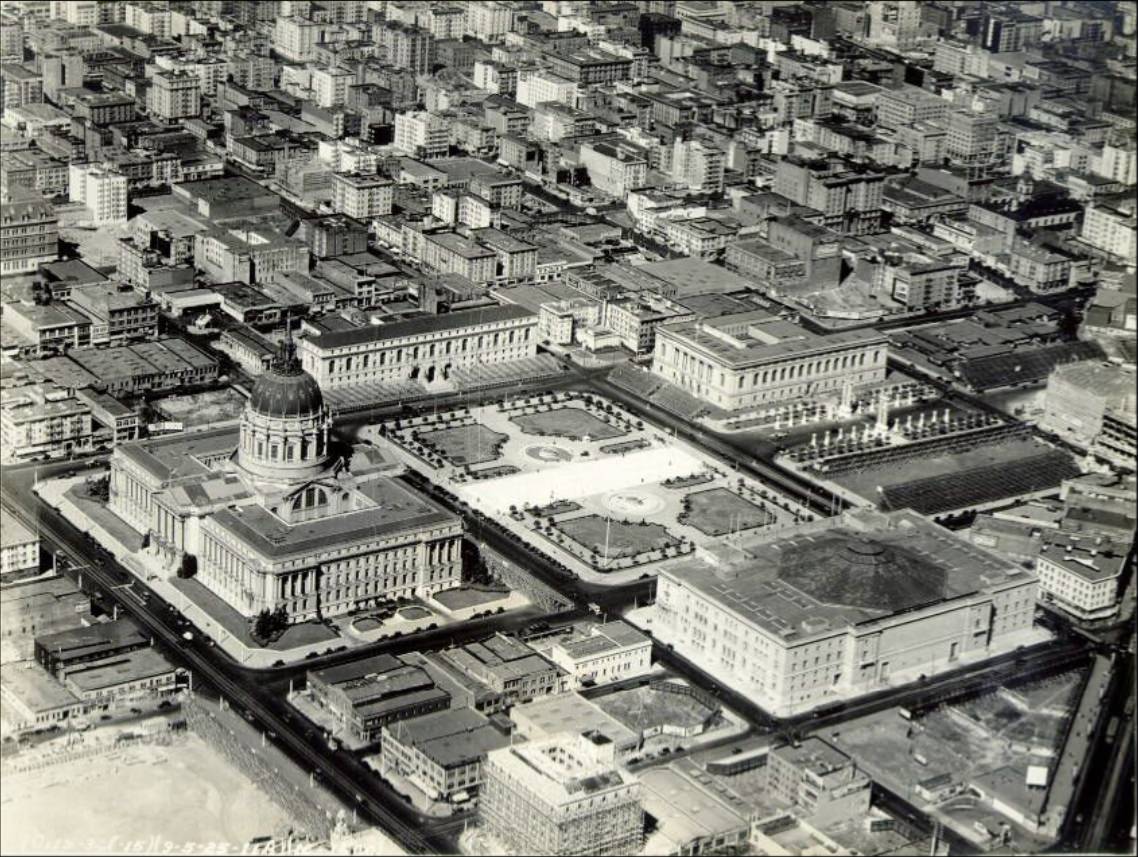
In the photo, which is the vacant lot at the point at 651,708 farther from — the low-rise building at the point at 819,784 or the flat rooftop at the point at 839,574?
the low-rise building at the point at 819,784

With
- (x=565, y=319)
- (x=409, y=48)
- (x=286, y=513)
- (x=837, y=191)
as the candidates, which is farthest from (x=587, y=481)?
(x=409, y=48)

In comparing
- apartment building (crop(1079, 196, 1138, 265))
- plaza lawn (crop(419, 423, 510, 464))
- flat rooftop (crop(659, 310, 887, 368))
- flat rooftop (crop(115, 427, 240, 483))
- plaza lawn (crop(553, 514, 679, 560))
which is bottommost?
plaza lawn (crop(553, 514, 679, 560))

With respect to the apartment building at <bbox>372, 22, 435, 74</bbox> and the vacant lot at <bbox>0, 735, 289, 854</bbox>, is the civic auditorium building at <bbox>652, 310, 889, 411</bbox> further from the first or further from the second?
the apartment building at <bbox>372, 22, 435, 74</bbox>

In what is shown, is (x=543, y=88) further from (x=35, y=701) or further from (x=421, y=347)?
(x=35, y=701)

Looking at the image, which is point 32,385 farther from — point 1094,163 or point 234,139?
point 1094,163

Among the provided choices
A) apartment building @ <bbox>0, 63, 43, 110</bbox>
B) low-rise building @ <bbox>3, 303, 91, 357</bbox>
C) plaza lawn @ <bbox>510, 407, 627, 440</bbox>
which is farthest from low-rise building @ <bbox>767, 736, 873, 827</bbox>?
apartment building @ <bbox>0, 63, 43, 110</bbox>

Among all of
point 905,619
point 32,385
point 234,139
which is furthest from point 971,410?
point 234,139
